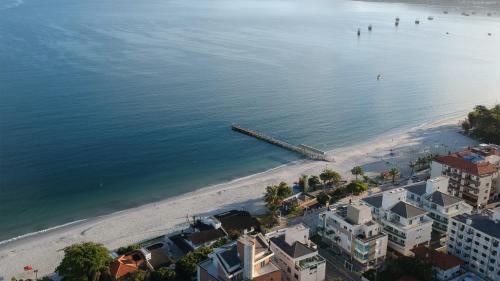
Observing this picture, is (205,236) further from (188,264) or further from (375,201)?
(375,201)

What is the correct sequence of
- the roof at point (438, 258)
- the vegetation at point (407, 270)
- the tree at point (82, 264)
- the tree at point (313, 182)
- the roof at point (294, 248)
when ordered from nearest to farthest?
the vegetation at point (407, 270) → the roof at point (294, 248) → the tree at point (82, 264) → the roof at point (438, 258) → the tree at point (313, 182)

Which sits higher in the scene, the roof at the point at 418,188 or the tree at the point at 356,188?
the roof at the point at 418,188

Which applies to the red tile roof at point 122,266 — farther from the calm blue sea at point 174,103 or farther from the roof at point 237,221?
the calm blue sea at point 174,103

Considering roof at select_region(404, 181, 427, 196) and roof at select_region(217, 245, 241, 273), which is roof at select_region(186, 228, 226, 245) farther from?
roof at select_region(404, 181, 427, 196)

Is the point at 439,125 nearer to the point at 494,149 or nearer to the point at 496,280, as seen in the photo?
the point at 494,149

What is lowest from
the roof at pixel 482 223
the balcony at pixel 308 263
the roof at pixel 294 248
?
the balcony at pixel 308 263

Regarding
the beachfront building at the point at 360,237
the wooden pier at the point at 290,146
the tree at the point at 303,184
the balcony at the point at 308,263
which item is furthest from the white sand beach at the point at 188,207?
the balcony at the point at 308,263

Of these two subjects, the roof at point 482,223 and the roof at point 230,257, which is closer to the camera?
the roof at point 230,257

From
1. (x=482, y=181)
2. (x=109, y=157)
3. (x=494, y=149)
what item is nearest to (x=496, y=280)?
(x=482, y=181)

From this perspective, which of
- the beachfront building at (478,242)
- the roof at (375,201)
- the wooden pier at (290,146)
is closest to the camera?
the beachfront building at (478,242)
